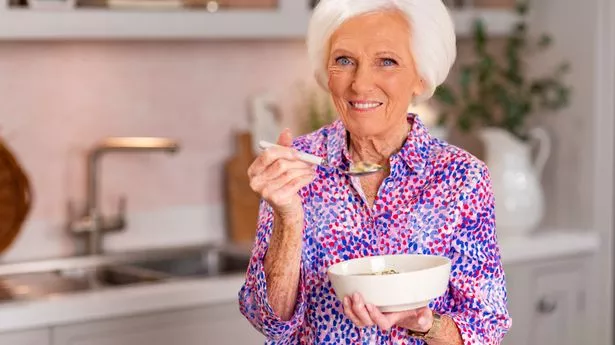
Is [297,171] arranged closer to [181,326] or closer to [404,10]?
[404,10]

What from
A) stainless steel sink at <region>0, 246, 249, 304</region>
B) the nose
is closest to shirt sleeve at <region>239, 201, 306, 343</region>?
the nose

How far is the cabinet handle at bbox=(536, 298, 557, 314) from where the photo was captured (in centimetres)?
336

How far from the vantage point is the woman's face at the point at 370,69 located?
168 centimetres

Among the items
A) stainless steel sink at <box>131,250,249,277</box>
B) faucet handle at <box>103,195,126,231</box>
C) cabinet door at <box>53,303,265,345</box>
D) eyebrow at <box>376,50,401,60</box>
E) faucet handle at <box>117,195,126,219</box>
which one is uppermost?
eyebrow at <box>376,50,401,60</box>

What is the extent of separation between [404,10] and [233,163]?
1.66 m

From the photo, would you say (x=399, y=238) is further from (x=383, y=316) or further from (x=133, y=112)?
(x=133, y=112)

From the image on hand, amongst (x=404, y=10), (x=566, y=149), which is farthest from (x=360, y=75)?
(x=566, y=149)

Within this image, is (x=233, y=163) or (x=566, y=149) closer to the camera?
(x=233, y=163)

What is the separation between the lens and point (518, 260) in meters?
3.24

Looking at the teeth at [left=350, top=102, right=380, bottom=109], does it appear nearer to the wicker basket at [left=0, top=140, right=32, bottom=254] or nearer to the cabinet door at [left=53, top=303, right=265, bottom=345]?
the cabinet door at [left=53, top=303, right=265, bottom=345]

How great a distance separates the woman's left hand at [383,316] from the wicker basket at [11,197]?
1.54 metres

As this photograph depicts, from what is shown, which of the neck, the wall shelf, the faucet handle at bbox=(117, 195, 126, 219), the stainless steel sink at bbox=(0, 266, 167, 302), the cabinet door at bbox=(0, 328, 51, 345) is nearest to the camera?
the neck

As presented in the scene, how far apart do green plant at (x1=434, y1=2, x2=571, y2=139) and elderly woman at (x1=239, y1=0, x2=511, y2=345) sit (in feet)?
5.75

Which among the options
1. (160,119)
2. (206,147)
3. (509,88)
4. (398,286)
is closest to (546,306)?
(509,88)
